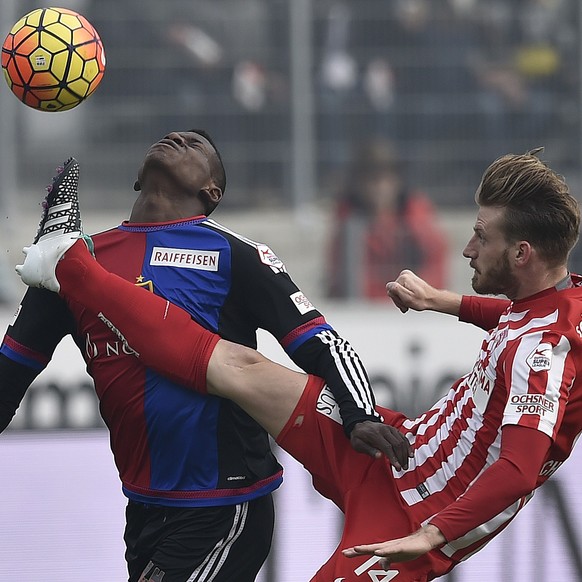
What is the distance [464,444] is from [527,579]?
66.8 inches

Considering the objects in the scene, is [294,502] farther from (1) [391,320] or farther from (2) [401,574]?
(1) [391,320]

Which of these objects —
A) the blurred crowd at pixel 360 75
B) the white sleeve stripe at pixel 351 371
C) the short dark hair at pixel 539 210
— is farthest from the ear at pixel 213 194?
the blurred crowd at pixel 360 75

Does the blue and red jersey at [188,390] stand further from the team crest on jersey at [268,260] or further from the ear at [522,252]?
the ear at [522,252]

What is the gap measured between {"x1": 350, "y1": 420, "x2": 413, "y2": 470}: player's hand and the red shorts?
0.43 feet

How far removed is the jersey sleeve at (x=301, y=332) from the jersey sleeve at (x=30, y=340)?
584mm

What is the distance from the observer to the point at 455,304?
12.1 ft

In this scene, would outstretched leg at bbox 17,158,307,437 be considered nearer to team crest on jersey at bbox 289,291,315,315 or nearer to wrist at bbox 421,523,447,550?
team crest on jersey at bbox 289,291,315,315

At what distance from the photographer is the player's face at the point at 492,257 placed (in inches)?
122

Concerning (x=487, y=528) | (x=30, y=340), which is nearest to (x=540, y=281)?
(x=487, y=528)

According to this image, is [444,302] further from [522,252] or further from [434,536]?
[434,536]

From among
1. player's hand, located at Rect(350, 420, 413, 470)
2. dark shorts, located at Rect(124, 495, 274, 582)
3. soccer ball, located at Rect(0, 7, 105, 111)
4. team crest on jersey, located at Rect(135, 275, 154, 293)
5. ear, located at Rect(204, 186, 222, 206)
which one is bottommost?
dark shorts, located at Rect(124, 495, 274, 582)

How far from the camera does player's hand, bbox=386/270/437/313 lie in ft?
11.8

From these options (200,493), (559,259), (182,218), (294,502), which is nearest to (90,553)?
(294,502)

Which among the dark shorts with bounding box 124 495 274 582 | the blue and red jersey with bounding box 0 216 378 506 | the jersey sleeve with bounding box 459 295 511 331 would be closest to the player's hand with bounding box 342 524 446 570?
the blue and red jersey with bounding box 0 216 378 506
